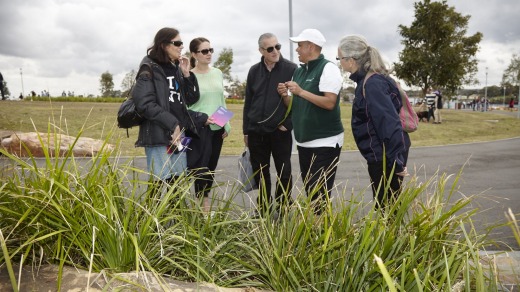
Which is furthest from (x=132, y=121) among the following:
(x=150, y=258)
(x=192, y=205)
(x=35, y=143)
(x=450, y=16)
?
(x=450, y=16)

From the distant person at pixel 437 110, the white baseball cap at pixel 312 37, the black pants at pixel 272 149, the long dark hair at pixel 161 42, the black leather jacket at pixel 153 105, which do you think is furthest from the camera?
the distant person at pixel 437 110

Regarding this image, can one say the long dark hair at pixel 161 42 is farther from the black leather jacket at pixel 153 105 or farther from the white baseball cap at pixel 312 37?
the white baseball cap at pixel 312 37

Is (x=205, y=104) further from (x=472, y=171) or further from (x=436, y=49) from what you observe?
(x=436, y=49)

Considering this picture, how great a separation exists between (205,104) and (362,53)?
1724mm

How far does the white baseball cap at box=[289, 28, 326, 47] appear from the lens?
388cm

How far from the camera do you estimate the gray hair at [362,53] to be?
3.32 meters

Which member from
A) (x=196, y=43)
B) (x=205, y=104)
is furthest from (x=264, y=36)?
(x=205, y=104)

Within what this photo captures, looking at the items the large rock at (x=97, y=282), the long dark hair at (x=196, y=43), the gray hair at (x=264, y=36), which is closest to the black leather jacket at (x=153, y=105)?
the long dark hair at (x=196, y=43)

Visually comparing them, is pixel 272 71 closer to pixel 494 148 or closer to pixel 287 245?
pixel 287 245

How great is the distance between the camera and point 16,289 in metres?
1.85

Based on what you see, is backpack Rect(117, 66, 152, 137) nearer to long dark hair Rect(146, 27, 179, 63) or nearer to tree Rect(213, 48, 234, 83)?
long dark hair Rect(146, 27, 179, 63)

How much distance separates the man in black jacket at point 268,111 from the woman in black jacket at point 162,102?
0.81 metres

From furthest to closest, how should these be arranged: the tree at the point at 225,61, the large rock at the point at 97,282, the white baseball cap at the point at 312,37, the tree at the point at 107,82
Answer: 1. the tree at the point at 107,82
2. the tree at the point at 225,61
3. the white baseball cap at the point at 312,37
4. the large rock at the point at 97,282

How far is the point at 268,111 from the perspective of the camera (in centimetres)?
448
